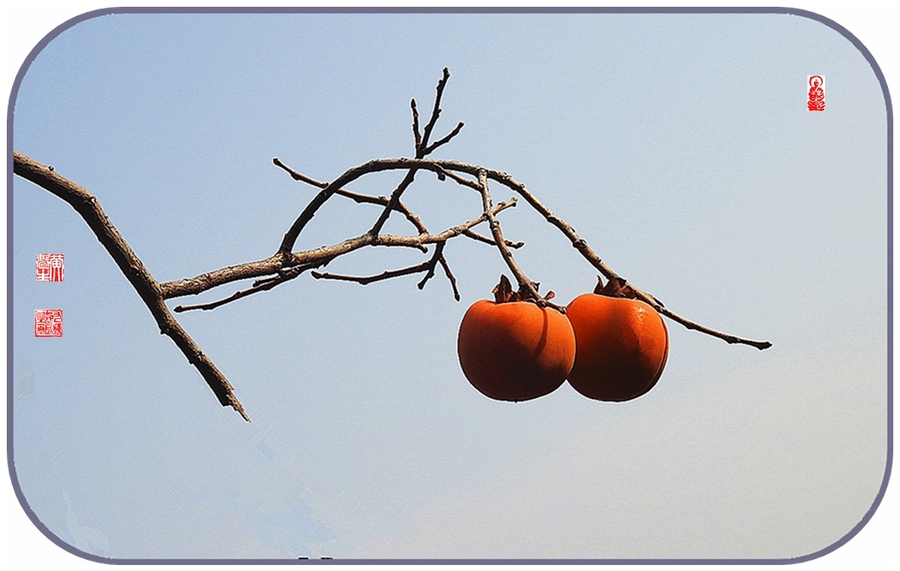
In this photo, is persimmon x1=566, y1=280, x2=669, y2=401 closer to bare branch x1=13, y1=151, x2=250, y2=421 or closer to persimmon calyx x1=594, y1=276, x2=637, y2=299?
persimmon calyx x1=594, y1=276, x2=637, y2=299

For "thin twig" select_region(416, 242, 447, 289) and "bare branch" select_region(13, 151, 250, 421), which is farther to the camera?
"thin twig" select_region(416, 242, 447, 289)

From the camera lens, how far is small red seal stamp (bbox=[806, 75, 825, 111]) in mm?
1620

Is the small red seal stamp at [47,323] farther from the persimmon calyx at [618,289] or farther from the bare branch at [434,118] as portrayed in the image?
the persimmon calyx at [618,289]

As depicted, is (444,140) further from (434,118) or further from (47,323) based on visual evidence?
(47,323)

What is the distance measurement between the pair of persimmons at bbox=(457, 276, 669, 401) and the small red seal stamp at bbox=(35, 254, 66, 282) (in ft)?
2.86

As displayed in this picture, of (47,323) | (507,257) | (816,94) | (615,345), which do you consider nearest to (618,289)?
(615,345)

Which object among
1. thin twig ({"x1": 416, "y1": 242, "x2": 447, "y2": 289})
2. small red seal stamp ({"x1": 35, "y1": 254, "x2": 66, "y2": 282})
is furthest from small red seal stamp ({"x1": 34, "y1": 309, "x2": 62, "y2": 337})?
thin twig ({"x1": 416, "y1": 242, "x2": 447, "y2": 289})

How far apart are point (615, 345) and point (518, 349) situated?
129 millimetres

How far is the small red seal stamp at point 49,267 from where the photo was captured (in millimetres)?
1557

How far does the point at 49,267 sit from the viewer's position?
156 centimetres

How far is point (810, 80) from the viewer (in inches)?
64.2

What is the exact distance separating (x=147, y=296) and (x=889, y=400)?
127 cm

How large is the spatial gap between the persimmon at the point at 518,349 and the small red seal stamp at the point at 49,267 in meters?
0.89

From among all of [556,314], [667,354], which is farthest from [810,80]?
[556,314]
